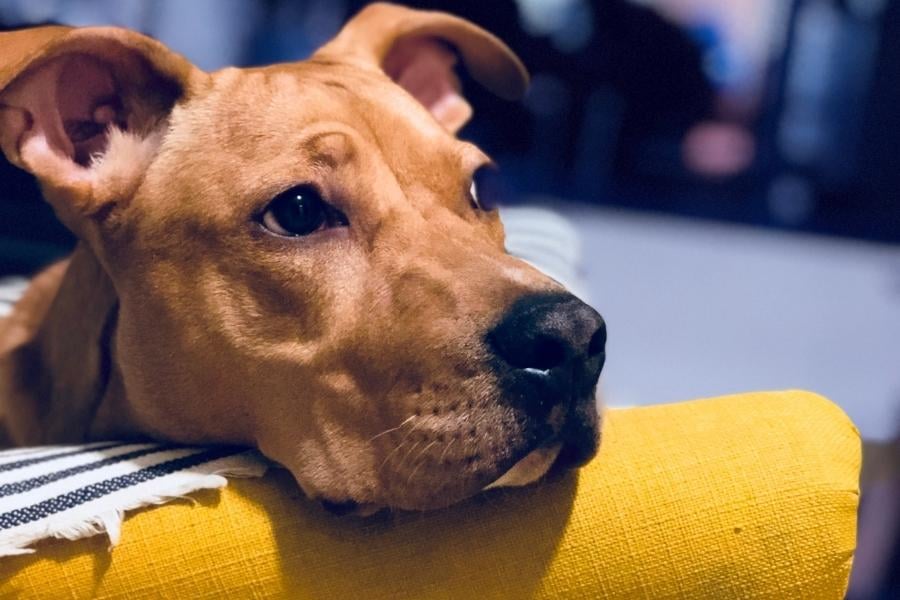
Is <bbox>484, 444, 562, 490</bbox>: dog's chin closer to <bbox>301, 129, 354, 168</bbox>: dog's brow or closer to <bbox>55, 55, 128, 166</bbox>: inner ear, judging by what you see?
<bbox>301, 129, 354, 168</bbox>: dog's brow

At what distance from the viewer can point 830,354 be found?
413 cm

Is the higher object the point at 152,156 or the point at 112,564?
the point at 152,156

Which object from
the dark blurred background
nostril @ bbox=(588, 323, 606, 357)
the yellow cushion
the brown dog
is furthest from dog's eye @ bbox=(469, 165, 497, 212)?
the dark blurred background

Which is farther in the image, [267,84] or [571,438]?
[267,84]

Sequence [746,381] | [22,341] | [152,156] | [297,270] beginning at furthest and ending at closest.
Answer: [746,381], [22,341], [152,156], [297,270]

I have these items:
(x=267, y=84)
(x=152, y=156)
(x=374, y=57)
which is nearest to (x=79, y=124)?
(x=152, y=156)

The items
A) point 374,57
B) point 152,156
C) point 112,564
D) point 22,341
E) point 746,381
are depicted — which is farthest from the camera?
point 746,381

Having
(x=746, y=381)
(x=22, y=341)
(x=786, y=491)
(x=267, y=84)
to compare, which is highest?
(x=267, y=84)

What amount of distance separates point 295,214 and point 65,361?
623mm

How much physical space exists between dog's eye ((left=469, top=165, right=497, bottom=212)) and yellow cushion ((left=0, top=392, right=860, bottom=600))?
636mm

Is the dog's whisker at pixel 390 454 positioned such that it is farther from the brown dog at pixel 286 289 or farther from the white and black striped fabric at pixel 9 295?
the white and black striped fabric at pixel 9 295

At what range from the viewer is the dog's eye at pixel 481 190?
168cm

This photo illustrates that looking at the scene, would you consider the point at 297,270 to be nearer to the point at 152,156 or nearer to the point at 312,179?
the point at 312,179

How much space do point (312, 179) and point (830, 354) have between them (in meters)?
3.39
